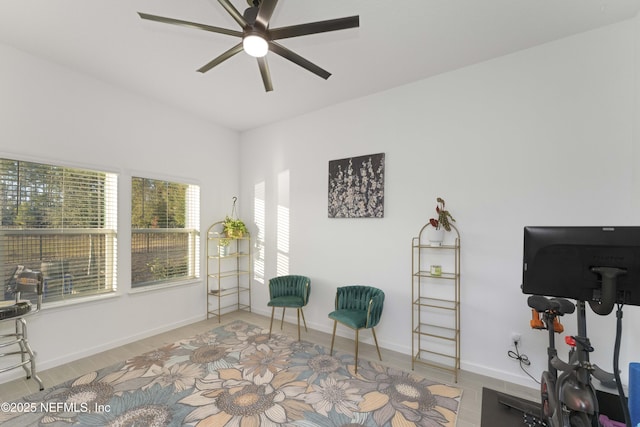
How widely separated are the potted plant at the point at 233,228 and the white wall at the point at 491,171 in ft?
4.06

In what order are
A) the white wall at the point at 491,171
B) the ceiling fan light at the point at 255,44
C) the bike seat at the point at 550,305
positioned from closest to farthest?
the bike seat at the point at 550,305, the ceiling fan light at the point at 255,44, the white wall at the point at 491,171

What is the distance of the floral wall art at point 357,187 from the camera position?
345 centimetres

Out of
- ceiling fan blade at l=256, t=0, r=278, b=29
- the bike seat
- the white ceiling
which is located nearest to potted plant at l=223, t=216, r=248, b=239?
the white ceiling

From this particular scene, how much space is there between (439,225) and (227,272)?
11.4 ft

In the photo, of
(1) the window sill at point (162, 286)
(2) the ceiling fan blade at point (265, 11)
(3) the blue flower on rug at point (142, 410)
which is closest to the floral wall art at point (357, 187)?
(2) the ceiling fan blade at point (265, 11)

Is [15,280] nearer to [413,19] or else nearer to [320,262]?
[320,262]

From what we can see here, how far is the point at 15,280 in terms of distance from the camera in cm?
270

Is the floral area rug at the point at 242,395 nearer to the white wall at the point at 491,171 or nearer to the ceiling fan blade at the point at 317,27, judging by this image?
the white wall at the point at 491,171

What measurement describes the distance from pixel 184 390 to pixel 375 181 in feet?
9.56

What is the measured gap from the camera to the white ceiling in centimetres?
214

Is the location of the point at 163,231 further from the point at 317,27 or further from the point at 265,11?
the point at 317,27

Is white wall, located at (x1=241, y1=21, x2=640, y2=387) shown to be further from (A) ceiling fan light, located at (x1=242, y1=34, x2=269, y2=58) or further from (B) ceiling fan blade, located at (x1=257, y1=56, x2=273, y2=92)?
(A) ceiling fan light, located at (x1=242, y1=34, x2=269, y2=58)

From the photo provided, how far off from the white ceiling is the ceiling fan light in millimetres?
501

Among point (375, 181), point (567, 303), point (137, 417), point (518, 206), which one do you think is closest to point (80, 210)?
point (137, 417)
